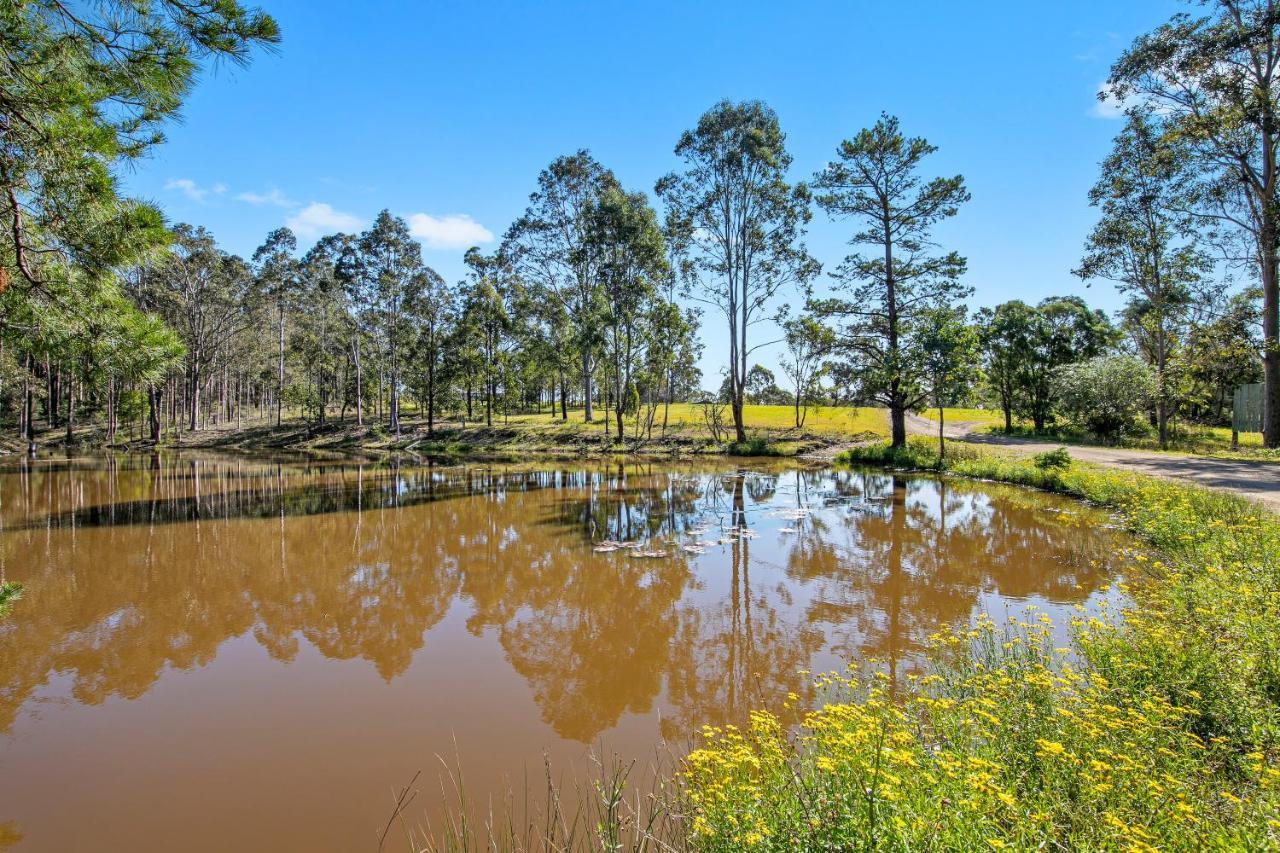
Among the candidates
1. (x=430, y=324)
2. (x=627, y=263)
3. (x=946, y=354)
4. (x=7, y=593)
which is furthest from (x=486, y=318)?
(x=7, y=593)

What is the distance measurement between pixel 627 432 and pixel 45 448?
1521 inches

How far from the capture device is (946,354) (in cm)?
2152

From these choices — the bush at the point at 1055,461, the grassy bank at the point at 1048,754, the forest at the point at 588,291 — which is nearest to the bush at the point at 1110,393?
the forest at the point at 588,291

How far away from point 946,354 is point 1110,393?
1327cm

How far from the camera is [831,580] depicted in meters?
9.16

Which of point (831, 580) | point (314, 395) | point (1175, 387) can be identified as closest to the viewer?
point (831, 580)

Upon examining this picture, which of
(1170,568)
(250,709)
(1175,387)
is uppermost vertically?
(1175,387)

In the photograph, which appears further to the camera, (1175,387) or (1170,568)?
(1175,387)

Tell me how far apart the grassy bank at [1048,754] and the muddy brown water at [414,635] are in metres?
1.37

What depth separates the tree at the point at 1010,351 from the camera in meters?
36.2

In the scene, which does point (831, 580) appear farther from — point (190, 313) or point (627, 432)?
point (190, 313)

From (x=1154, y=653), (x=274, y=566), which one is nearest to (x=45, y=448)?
(x=274, y=566)

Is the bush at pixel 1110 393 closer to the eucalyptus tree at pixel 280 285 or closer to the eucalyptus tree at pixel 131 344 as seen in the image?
the eucalyptus tree at pixel 131 344

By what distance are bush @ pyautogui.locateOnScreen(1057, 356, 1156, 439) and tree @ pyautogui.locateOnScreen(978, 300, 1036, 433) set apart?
6.07 m
